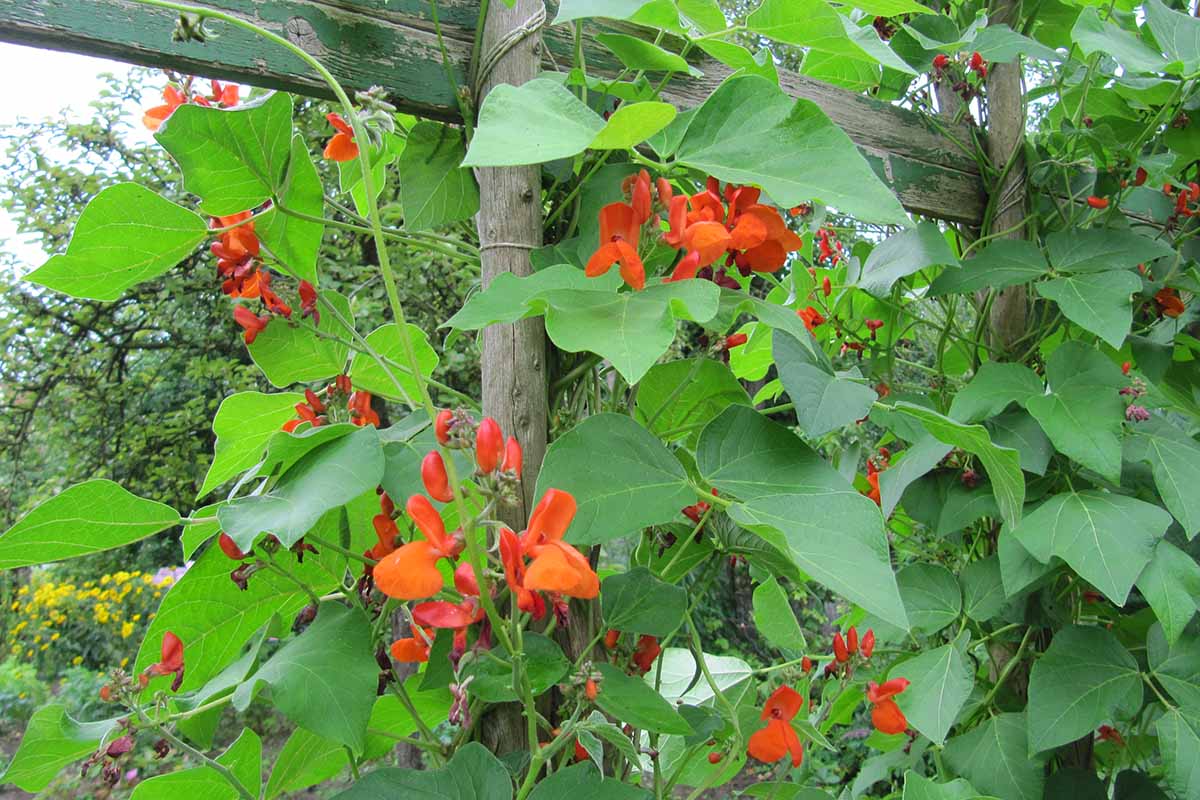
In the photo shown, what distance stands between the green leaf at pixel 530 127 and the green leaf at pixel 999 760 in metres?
1.07

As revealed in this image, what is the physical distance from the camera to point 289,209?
2.38 feet

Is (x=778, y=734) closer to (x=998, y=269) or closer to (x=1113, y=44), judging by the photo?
(x=998, y=269)

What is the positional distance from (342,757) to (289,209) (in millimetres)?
Result: 511

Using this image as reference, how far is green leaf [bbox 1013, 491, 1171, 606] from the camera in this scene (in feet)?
3.45

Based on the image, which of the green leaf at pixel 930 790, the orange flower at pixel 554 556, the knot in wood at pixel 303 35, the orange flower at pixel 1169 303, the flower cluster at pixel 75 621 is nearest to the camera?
the orange flower at pixel 554 556

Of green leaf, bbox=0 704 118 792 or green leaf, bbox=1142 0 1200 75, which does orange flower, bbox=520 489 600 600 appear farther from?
green leaf, bbox=1142 0 1200 75

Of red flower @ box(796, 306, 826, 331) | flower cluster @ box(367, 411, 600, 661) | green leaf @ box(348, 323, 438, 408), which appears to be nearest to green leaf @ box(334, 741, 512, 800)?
flower cluster @ box(367, 411, 600, 661)

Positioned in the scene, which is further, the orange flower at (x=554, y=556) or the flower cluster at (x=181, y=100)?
the flower cluster at (x=181, y=100)

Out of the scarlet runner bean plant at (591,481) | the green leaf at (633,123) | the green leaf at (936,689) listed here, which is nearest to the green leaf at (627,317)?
the scarlet runner bean plant at (591,481)

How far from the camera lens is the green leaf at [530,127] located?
538 mm

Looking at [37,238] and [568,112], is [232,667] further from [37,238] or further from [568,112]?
[37,238]

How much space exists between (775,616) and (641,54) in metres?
0.55

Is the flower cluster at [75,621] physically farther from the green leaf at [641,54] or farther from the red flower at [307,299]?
the green leaf at [641,54]

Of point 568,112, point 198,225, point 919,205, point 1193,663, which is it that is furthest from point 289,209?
point 1193,663
